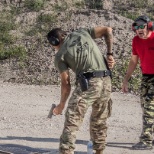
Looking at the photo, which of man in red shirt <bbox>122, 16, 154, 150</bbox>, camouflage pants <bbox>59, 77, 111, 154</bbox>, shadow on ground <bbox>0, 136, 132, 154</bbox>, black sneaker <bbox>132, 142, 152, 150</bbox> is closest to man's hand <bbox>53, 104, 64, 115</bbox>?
camouflage pants <bbox>59, 77, 111, 154</bbox>

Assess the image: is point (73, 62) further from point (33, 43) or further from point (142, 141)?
point (33, 43)

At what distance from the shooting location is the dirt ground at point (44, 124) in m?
7.16

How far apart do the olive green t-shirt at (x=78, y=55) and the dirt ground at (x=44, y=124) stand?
150 centimetres

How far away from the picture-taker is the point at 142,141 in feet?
23.0

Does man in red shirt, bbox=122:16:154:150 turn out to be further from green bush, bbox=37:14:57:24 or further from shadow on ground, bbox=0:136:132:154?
green bush, bbox=37:14:57:24

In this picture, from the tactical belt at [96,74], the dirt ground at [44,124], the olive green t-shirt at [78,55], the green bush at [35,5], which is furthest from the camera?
the green bush at [35,5]

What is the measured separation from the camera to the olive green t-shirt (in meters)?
5.68

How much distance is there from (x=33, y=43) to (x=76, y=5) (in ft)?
12.2

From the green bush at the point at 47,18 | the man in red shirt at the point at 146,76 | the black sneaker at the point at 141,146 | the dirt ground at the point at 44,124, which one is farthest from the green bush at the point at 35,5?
the black sneaker at the point at 141,146

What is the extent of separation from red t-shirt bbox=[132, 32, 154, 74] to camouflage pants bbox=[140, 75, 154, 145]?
0.14 meters

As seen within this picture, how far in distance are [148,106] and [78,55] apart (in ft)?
5.60

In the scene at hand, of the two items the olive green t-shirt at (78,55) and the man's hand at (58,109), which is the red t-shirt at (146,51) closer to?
the olive green t-shirt at (78,55)

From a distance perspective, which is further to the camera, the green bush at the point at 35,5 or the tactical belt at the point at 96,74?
the green bush at the point at 35,5

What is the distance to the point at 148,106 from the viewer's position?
6930 millimetres
